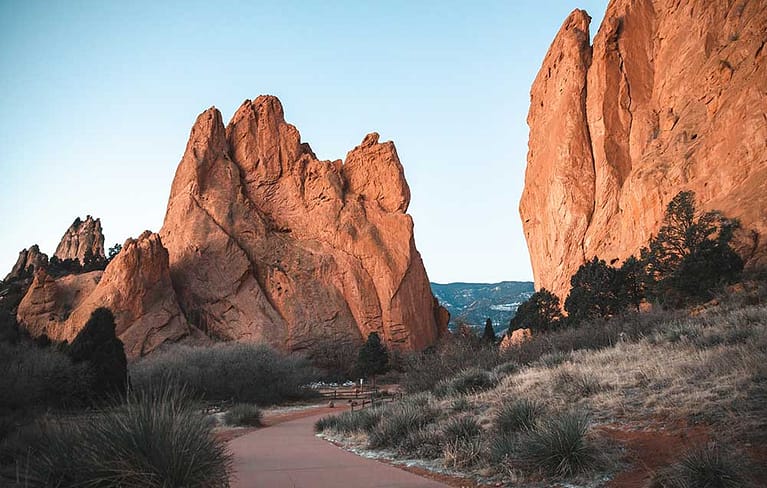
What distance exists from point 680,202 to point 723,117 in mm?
9946

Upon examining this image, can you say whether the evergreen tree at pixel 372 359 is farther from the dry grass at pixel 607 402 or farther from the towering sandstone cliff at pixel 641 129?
the dry grass at pixel 607 402

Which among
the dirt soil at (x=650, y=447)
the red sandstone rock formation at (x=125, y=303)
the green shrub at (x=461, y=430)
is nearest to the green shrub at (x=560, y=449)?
the dirt soil at (x=650, y=447)

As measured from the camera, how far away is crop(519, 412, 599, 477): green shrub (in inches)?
287

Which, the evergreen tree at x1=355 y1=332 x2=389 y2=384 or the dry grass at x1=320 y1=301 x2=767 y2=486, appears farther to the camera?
the evergreen tree at x1=355 y1=332 x2=389 y2=384

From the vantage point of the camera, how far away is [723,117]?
1566 inches

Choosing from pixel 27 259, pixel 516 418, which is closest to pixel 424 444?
pixel 516 418

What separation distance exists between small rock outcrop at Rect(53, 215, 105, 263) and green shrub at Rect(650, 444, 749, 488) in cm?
9526

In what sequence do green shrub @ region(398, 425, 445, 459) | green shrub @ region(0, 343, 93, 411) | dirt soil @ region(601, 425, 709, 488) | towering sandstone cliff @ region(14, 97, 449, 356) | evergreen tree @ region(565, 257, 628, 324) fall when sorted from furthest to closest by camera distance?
towering sandstone cliff @ region(14, 97, 449, 356) → evergreen tree @ region(565, 257, 628, 324) → green shrub @ region(0, 343, 93, 411) → green shrub @ region(398, 425, 445, 459) → dirt soil @ region(601, 425, 709, 488)

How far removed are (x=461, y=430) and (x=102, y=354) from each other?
19496 millimetres

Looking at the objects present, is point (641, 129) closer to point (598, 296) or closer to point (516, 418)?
point (598, 296)

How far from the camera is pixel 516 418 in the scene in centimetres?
968

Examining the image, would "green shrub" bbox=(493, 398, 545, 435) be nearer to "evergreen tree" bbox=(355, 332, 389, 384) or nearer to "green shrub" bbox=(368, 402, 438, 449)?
"green shrub" bbox=(368, 402, 438, 449)

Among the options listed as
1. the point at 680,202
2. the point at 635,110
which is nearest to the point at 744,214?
the point at 680,202

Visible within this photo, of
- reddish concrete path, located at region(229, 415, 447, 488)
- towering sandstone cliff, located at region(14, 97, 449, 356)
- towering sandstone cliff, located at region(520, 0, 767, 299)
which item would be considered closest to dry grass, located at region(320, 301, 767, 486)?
reddish concrete path, located at region(229, 415, 447, 488)
